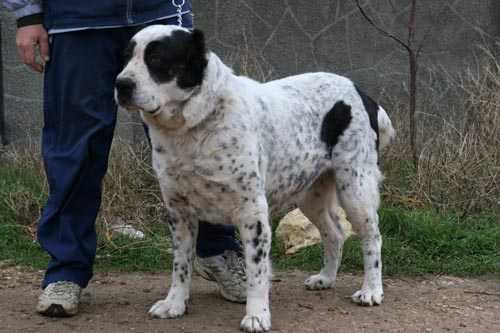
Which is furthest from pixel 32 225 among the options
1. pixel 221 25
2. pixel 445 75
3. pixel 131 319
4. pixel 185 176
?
pixel 445 75

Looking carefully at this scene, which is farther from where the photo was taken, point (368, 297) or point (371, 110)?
point (371, 110)

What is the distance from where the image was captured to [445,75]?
27.3ft

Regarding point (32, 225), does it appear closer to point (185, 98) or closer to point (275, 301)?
point (275, 301)

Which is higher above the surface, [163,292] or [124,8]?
[124,8]

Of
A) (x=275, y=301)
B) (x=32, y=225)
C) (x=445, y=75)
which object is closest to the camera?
(x=275, y=301)

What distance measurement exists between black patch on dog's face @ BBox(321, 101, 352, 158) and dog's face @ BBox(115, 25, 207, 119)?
0.85 metres

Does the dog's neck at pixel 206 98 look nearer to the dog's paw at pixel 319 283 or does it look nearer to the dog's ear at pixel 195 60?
the dog's ear at pixel 195 60

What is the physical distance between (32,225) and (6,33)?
7.81 ft

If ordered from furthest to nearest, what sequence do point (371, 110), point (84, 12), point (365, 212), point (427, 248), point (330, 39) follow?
1. point (330, 39)
2. point (427, 248)
3. point (371, 110)
4. point (365, 212)
5. point (84, 12)

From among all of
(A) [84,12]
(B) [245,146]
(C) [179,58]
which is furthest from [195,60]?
(A) [84,12]

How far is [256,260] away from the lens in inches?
155

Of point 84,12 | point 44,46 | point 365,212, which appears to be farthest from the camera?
point 365,212

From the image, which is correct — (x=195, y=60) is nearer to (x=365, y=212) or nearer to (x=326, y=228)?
(x=365, y=212)

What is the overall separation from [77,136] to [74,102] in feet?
0.53
